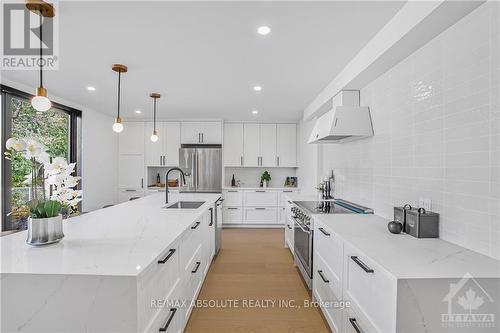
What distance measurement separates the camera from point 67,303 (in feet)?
3.53

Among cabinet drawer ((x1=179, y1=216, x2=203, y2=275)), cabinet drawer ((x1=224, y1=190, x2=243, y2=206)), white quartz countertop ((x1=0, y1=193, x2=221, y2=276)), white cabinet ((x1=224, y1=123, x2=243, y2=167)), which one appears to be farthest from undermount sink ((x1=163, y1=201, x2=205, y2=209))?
white cabinet ((x1=224, y1=123, x2=243, y2=167))

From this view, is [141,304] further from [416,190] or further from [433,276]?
[416,190]

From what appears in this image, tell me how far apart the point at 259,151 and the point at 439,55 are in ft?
14.3

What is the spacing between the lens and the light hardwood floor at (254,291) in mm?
2160

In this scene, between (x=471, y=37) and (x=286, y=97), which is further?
(x=286, y=97)

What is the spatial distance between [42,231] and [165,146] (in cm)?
452

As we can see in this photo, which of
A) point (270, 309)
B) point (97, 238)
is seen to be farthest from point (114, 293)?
point (270, 309)

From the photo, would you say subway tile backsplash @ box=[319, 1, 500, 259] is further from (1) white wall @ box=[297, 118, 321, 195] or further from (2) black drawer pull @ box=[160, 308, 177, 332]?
(1) white wall @ box=[297, 118, 321, 195]

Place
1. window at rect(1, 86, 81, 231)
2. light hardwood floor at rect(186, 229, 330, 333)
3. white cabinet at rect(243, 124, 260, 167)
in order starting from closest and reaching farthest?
light hardwood floor at rect(186, 229, 330, 333), window at rect(1, 86, 81, 231), white cabinet at rect(243, 124, 260, 167)

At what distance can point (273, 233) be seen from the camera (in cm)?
526

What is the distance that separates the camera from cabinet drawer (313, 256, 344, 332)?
1805 millimetres

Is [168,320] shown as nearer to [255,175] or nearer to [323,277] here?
[323,277]

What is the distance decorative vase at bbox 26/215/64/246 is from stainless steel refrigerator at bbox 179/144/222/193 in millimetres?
Answer: 4133

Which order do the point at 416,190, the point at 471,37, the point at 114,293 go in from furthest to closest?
the point at 416,190 < the point at 471,37 < the point at 114,293
